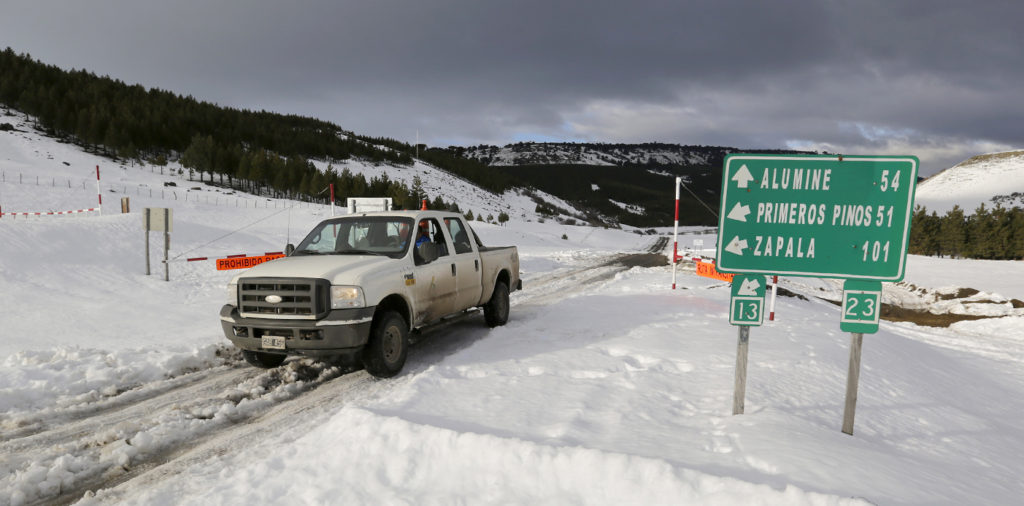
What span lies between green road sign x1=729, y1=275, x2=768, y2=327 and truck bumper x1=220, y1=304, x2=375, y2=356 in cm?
361

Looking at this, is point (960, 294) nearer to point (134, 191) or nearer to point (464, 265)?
point (464, 265)

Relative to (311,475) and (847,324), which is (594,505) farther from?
(847,324)

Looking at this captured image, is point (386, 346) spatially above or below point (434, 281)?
below

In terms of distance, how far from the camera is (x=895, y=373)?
635 cm

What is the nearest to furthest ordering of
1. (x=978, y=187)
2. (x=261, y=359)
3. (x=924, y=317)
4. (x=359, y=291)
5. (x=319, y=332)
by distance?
(x=319, y=332)
(x=359, y=291)
(x=261, y=359)
(x=924, y=317)
(x=978, y=187)

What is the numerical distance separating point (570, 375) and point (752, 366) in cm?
216

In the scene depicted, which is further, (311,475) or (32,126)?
(32,126)

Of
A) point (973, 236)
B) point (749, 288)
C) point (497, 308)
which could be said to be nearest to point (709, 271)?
point (497, 308)

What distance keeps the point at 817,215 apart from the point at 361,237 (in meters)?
5.23

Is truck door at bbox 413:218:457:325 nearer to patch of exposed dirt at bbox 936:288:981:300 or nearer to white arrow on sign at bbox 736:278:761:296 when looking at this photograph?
white arrow on sign at bbox 736:278:761:296

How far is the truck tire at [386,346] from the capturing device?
5590 mm

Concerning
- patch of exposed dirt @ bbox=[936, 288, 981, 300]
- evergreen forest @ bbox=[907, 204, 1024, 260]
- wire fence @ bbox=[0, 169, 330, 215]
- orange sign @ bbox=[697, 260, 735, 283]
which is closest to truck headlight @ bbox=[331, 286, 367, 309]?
orange sign @ bbox=[697, 260, 735, 283]

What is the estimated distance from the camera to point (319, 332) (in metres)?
5.27

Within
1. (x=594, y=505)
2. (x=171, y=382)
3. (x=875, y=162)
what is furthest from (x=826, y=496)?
(x=171, y=382)
